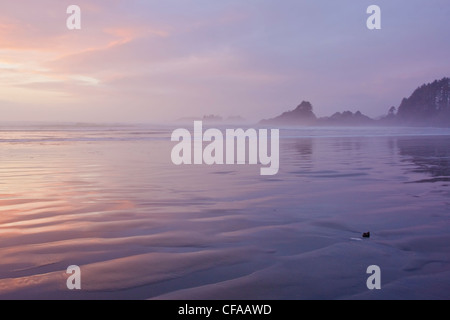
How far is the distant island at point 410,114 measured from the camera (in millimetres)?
88938

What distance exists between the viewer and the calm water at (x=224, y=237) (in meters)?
3.33

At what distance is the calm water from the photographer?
10.9 feet

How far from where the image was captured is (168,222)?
5363 millimetres

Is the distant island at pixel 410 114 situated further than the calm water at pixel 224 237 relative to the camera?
Yes

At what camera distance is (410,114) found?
9819 cm

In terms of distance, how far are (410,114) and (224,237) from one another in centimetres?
10414

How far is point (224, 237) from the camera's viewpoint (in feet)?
15.4

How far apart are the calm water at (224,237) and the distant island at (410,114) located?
3157 inches

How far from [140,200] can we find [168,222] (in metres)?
1.65

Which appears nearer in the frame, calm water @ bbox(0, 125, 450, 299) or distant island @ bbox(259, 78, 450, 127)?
calm water @ bbox(0, 125, 450, 299)

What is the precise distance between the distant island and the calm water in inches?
3157

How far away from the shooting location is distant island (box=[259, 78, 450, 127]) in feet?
292

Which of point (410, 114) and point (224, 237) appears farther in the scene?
point (410, 114)
